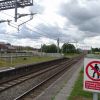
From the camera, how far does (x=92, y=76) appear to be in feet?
13.6

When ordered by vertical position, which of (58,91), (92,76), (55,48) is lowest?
(58,91)

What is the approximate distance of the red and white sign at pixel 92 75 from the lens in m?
4.12

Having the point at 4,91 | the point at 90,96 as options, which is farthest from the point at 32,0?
the point at 90,96

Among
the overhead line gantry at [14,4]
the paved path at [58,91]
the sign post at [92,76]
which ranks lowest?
the paved path at [58,91]

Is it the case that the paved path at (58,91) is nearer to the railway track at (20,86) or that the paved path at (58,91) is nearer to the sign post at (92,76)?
the railway track at (20,86)

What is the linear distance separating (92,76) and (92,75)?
0.02 meters

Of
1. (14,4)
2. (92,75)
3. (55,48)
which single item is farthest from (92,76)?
(55,48)

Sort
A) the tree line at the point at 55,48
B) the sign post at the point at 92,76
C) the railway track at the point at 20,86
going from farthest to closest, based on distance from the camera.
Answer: the tree line at the point at 55,48
the railway track at the point at 20,86
the sign post at the point at 92,76

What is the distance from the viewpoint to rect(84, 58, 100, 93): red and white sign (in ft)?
13.5

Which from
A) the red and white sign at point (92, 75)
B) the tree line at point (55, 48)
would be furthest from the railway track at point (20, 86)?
the tree line at point (55, 48)

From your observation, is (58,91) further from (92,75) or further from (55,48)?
(55,48)

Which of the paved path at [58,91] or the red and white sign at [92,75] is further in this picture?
the paved path at [58,91]

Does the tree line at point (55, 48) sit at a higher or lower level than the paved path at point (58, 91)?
higher

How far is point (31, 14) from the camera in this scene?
109 ft
